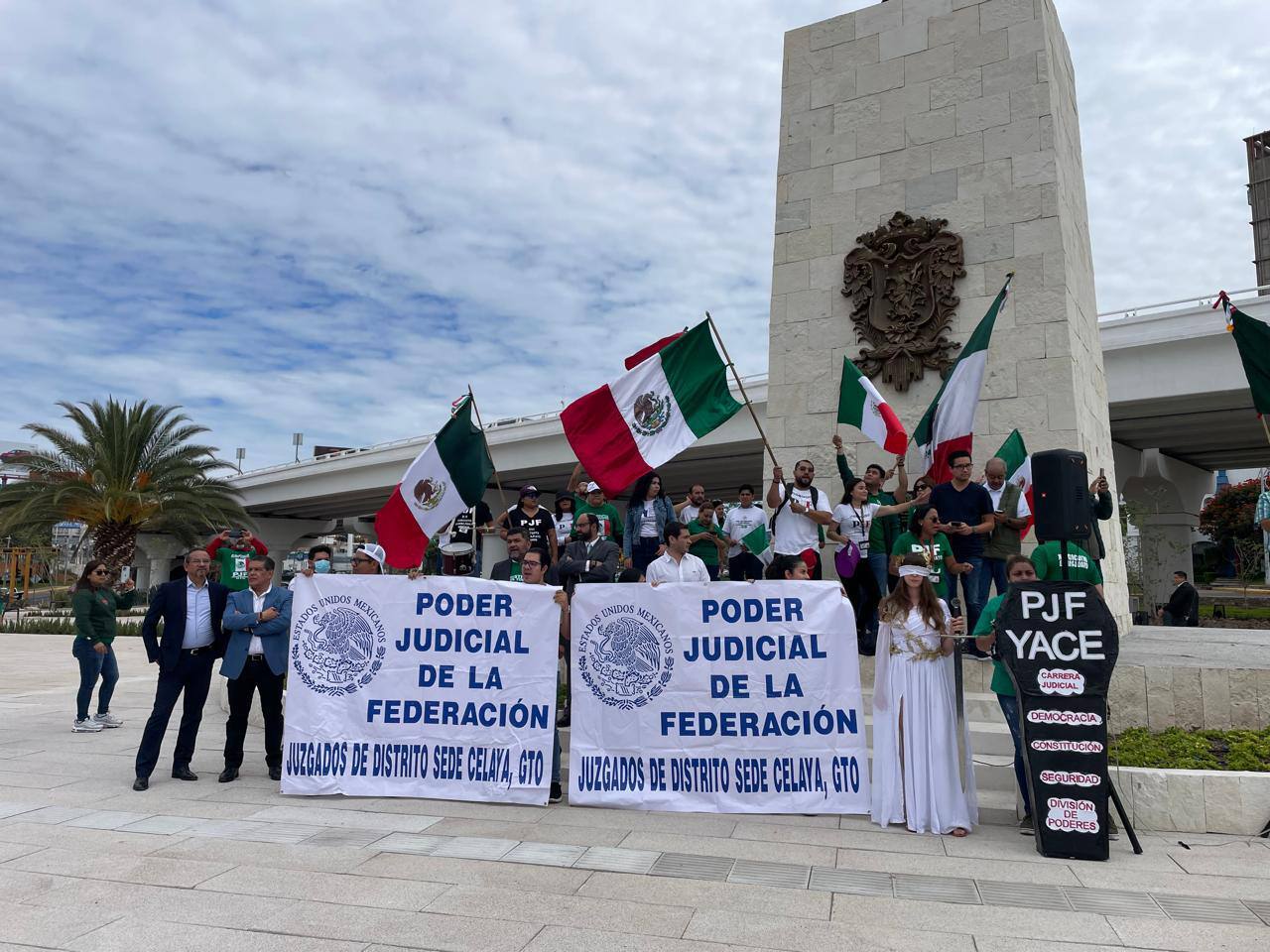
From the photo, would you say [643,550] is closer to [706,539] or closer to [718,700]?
[706,539]

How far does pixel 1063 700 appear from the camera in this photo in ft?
18.4

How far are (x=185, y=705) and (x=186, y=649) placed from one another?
533mm

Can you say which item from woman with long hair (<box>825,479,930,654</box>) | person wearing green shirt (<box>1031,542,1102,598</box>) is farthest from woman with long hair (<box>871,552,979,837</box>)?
woman with long hair (<box>825,479,930,654</box>)

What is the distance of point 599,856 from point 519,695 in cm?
174

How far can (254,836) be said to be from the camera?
568 cm

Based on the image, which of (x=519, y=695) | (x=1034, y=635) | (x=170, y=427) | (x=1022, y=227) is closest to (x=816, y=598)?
(x=1034, y=635)

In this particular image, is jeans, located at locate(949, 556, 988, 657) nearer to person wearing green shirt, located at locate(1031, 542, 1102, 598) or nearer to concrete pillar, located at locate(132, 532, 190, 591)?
person wearing green shirt, located at locate(1031, 542, 1102, 598)

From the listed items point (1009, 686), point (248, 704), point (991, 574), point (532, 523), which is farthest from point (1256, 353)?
point (248, 704)

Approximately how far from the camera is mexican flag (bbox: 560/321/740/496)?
321 inches

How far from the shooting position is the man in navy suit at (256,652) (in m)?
7.35

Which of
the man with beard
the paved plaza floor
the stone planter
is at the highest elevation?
the man with beard

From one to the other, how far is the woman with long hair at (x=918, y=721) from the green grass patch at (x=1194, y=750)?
124cm

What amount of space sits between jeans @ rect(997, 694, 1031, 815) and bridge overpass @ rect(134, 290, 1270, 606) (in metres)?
16.4

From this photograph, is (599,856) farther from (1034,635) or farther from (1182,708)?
(1182,708)
